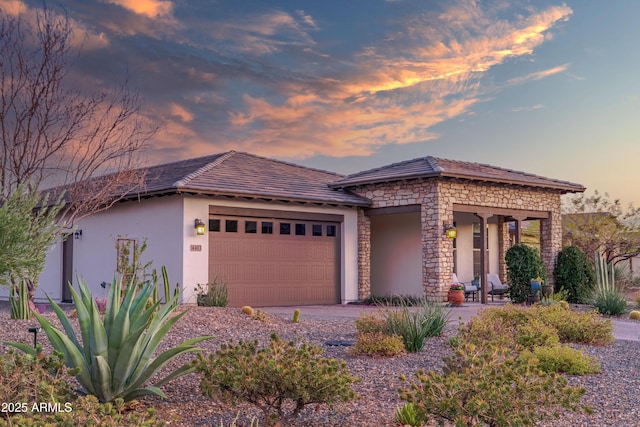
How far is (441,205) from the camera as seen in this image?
1900cm

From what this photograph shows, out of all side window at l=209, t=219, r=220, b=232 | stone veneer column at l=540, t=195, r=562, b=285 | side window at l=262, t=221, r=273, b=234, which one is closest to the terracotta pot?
stone veneer column at l=540, t=195, r=562, b=285

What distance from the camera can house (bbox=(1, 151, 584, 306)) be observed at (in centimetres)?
1770

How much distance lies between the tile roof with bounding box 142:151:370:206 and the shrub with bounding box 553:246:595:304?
6561 mm

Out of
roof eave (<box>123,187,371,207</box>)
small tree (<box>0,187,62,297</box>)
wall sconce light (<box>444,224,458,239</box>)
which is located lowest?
small tree (<box>0,187,62,297</box>)

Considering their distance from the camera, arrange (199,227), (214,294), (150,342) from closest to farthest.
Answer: (150,342) → (214,294) → (199,227)

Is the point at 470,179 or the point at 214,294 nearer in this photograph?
the point at 214,294

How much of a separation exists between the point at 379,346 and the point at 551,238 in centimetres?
1531

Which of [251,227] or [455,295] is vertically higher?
[251,227]

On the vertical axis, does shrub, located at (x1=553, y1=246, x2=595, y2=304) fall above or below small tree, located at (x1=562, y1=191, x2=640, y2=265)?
below

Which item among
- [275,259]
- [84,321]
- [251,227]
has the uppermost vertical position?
[251,227]

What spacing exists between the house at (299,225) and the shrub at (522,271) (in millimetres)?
914

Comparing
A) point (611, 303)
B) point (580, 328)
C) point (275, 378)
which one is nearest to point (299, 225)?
point (611, 303)

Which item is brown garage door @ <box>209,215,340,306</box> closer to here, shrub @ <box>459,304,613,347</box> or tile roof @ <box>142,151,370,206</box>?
tile roof @ <box>142,151,370,206</box>

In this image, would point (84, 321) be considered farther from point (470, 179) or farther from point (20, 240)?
point (470, 179)
